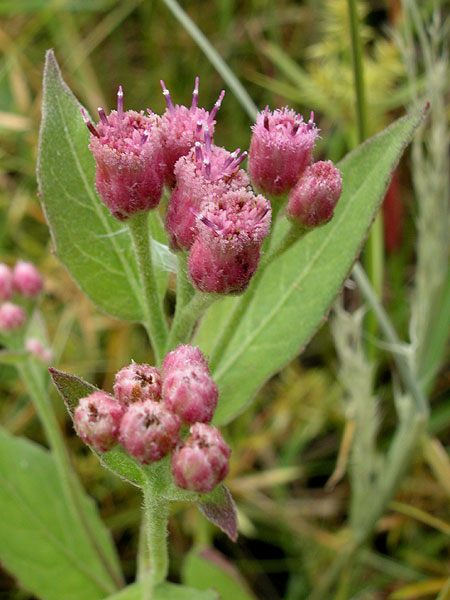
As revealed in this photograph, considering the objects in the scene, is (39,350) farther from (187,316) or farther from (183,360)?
(183,360)

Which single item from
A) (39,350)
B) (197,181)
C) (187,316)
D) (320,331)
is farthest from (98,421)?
(320,331)

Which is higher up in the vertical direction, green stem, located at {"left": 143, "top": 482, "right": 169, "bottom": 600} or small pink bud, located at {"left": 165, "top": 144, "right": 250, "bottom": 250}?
small pink bud, located at {"left": 165, "top": 144, "right": 250, "bottom": 250}

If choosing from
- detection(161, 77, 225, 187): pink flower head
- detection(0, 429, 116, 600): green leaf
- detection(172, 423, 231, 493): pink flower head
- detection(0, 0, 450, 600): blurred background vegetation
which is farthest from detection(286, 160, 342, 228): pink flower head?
detection(0, 429, 116, 600): green leaf

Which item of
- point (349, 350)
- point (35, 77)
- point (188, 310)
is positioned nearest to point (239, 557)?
point (349, 350)

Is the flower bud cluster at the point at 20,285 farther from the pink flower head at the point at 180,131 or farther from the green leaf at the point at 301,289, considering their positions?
the pink flower head at the point at 180,131

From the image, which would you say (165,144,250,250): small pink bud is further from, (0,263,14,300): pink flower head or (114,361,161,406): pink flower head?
(0,263,14,300): pink flower head
